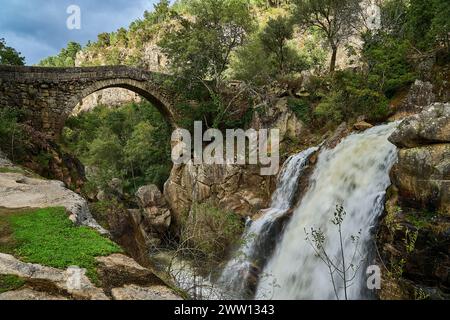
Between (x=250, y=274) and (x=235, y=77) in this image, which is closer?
(x=250, y=274)

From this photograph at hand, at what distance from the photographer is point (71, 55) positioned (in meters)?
66.3

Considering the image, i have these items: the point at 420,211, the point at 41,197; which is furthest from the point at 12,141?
the point at 420,211

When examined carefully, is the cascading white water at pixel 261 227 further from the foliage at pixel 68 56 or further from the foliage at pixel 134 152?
the foliage at pixel 68 56

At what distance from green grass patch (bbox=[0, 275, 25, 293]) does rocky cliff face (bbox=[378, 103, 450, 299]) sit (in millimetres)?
5832

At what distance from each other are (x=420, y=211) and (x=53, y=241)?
664 centimetres

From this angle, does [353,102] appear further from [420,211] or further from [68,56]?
[68,56]

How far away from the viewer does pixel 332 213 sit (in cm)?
1023

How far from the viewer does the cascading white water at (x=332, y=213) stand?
8734 millimetres

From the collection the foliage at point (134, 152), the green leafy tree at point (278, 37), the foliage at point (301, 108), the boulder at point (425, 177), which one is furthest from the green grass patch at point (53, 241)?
the green leafy tree at point (278, 37)

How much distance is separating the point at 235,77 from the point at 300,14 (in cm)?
485

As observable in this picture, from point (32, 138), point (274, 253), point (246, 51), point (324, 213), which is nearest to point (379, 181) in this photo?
point (324, 213)

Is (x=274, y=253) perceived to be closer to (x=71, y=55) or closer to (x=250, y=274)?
(x=250, y=274)

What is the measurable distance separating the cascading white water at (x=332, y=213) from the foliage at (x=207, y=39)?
8.50m

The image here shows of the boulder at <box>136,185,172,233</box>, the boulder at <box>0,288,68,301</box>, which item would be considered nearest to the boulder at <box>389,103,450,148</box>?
the boulder at <box>0,288,68,301</box>
